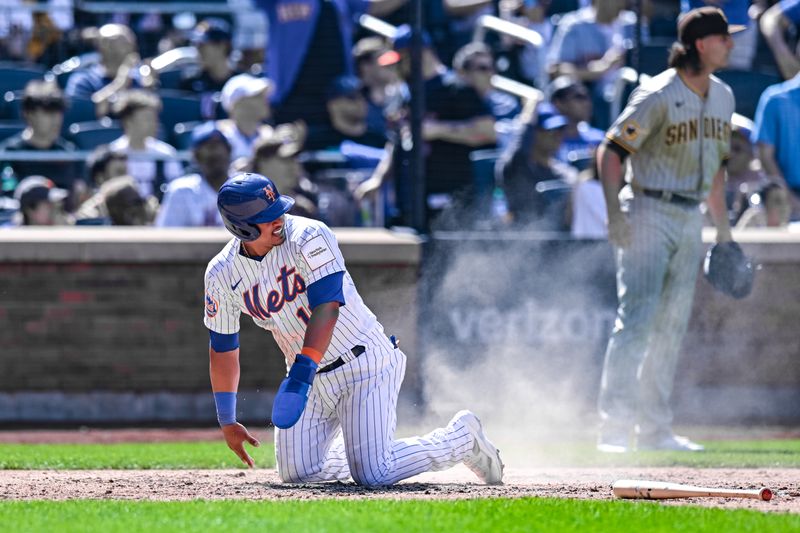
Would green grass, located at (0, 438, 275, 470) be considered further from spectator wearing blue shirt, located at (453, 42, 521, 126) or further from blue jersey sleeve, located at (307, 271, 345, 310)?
spectator wearing blue shirt, located at (453, 42, 521, 126)

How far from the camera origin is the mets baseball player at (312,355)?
5.73 m

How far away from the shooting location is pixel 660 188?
8.24 m

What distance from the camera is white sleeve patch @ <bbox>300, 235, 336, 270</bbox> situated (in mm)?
5809

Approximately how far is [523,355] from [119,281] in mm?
2855

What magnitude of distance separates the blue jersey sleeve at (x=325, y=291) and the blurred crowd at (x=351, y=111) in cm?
453

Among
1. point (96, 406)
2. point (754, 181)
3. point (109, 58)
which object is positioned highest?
point (109, 58)

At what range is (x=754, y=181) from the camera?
37.6 feet

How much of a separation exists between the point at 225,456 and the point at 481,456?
2.10 metres

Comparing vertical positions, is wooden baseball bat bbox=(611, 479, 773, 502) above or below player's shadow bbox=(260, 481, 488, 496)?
above

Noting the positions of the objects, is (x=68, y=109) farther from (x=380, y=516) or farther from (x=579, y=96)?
(x=380, y=516)

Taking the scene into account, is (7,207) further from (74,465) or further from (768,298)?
(768,298)

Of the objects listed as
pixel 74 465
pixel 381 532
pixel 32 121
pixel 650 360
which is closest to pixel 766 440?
pixel 650 360

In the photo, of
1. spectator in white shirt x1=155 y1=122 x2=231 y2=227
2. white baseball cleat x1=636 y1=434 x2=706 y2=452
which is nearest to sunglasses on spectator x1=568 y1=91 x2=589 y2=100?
spectator in white shirt x1=155 y1=122 x2=231 y2=227

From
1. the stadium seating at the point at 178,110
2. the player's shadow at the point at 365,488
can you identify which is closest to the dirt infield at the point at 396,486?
the player's shadow at the point at 365,488
